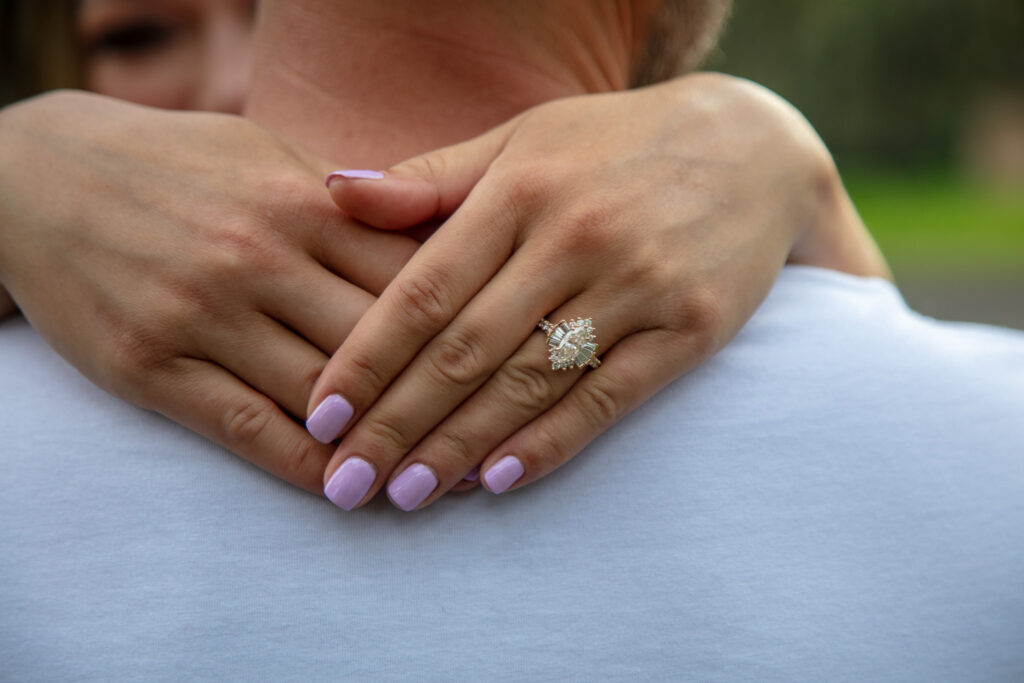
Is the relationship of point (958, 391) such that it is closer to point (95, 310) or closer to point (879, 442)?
point (879, 442)

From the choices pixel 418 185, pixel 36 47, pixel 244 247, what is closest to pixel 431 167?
pixel 418 185

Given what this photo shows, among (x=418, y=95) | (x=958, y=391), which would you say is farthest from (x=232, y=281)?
(x=958, y=391)

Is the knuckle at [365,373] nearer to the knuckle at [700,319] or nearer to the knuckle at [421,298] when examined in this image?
the knuckle at [421,298]

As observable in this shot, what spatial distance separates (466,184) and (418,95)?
21cm

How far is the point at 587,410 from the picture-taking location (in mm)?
942

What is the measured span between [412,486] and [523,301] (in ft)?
0.80

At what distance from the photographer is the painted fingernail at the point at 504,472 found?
0.92 metres

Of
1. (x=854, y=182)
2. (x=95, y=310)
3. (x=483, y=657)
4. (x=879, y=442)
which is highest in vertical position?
(x=879, y=442)

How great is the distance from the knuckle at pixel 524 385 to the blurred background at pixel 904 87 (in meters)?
14.4

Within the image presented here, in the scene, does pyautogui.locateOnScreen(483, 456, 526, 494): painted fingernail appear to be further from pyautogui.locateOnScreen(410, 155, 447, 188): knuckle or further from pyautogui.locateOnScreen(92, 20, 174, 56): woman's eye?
pyautogui.locateOnScreen(92, 20, 174, 56): woman's eye

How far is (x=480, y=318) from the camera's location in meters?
0.92

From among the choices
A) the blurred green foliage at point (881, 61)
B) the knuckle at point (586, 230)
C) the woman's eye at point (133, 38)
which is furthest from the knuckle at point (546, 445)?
the blurred green foliage at point (881, 61)

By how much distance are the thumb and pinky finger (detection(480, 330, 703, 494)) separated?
0.91 ft

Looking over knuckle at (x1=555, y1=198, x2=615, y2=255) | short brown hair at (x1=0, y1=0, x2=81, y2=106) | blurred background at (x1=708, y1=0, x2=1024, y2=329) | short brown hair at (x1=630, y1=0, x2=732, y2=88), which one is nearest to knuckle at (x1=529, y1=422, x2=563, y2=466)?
knuckle at (x1=555, y1=198, x2=615, y2=255)
